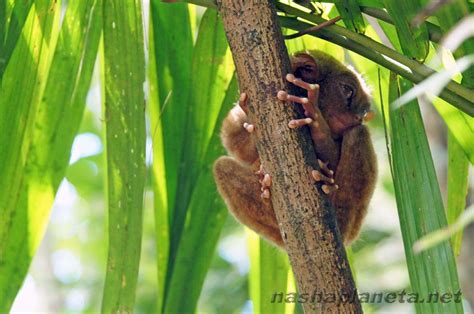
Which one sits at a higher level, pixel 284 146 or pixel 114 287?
pixel 284 146

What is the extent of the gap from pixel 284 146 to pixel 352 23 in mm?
504

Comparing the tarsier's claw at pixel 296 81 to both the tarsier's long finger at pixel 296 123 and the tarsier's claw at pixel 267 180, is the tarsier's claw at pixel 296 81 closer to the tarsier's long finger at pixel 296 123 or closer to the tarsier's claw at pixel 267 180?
the tarsier's long finger at pixel 296 123

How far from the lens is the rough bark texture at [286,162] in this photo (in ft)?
7.77

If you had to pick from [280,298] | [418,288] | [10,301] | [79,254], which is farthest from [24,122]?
[79,254]

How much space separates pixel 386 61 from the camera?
2.71 m

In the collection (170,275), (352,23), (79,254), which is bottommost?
(170,275)

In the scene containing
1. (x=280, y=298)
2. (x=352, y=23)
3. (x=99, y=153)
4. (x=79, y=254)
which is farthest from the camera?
(x=79, y=254)

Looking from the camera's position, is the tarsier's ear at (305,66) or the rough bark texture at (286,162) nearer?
the rough bark texture at (286,162)

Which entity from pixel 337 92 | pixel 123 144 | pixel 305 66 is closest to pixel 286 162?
pixel 123 144

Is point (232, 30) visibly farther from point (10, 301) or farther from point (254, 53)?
point (10, 301)

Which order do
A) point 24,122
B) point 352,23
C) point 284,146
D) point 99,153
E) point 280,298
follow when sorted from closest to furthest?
point 284,146, point 352,23, point 24,122, point 280,298, point 99,153

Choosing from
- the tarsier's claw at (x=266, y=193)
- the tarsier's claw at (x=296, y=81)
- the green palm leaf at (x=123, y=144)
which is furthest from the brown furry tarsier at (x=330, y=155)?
the green palm leaf at (x=123, y=144)

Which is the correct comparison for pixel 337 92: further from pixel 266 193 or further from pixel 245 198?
pixel 266 193

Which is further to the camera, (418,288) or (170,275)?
(170,275)
